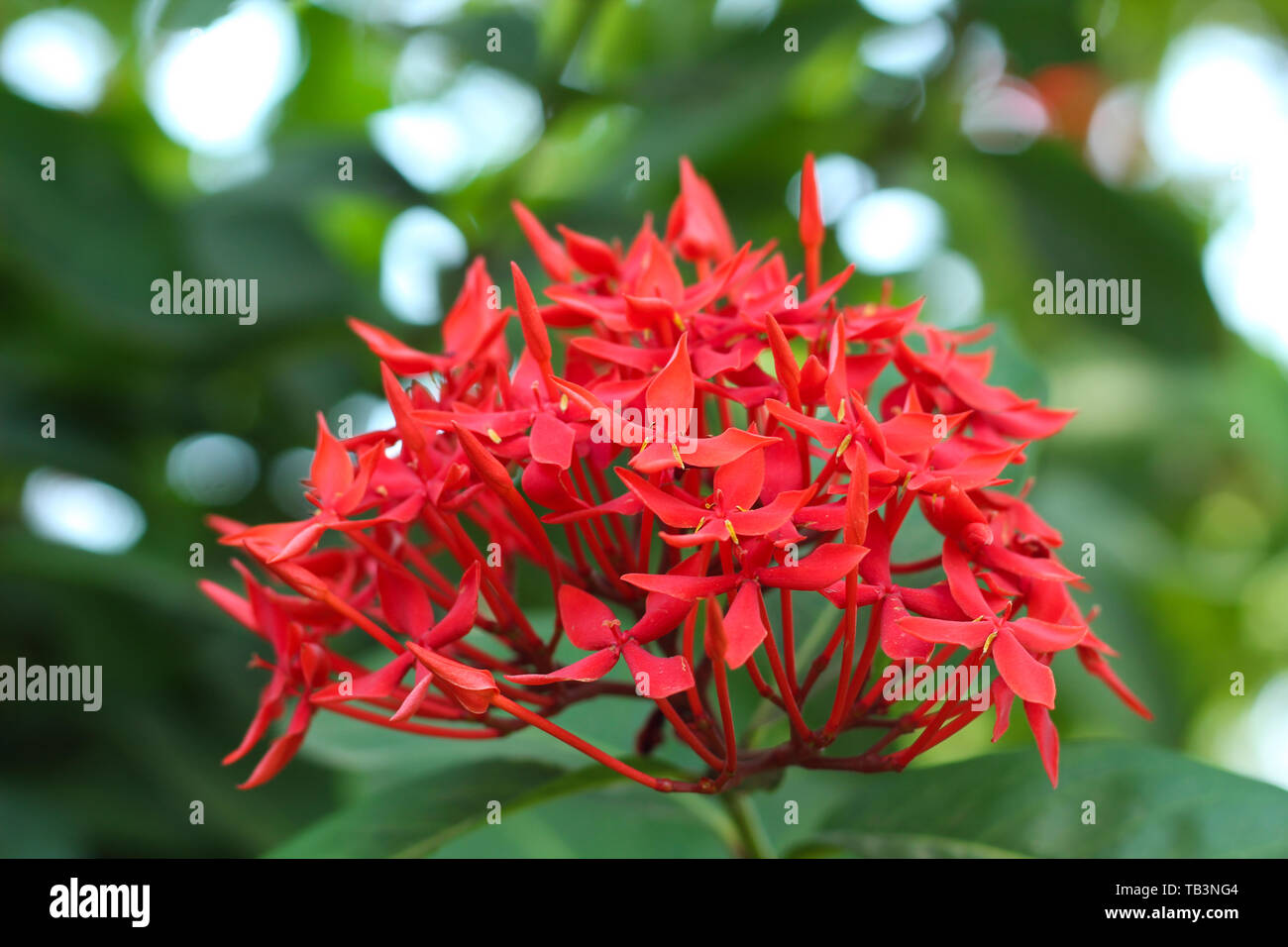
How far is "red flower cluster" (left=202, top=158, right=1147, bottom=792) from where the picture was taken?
840 mm

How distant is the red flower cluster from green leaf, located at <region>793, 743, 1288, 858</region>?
14cm

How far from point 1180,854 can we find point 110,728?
1.83 metres

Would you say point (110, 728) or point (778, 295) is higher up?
point (778, 295)

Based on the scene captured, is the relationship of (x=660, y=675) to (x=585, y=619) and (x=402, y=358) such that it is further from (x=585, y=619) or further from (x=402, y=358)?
(x=402, y=358)

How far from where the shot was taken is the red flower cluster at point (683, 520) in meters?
0.84

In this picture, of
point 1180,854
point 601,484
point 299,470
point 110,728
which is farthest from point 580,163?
point 1180,854

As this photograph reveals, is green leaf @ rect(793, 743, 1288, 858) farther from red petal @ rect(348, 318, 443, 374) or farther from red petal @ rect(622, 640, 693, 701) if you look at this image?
red petal @ rect(348, 318, 443, 374)

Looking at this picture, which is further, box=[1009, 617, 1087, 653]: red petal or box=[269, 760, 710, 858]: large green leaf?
box=[269, 760, 710, 858]: large green leaf

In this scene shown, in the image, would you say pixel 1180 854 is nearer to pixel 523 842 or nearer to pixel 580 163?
pixel 523 842

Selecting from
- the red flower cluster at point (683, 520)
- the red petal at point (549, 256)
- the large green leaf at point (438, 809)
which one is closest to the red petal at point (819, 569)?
the red flower cluster at point (683, 520)

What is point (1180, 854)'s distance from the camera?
1062 millimetres

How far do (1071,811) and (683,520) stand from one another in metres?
0.56

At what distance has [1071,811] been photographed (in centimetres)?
111

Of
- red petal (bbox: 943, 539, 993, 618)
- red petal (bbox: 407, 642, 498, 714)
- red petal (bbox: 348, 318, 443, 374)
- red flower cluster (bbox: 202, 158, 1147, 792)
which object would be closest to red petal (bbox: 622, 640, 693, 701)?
red flower cluster (bbox: 202, 158, 1147, 792)
